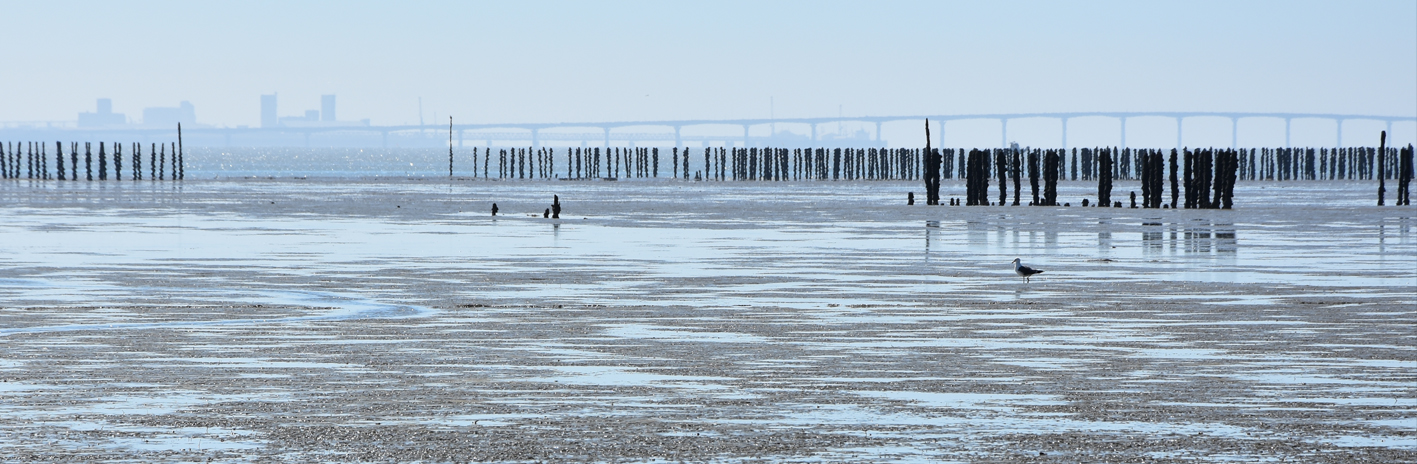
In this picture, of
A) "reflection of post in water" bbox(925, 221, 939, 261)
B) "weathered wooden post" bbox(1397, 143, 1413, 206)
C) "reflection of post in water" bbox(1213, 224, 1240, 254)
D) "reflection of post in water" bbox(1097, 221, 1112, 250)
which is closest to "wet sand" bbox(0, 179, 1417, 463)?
"reflection of post in water" bbox(925, 221, 939, 261)

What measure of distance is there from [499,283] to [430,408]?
10.8m

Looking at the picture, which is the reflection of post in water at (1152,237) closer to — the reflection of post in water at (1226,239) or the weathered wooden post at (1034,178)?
the reflection of post in water at (1226,239)

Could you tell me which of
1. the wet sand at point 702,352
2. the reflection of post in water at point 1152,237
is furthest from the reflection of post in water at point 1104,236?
the wet sand at point 702,352

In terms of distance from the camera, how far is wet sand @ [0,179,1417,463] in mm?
8906

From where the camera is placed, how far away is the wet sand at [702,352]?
8906mm

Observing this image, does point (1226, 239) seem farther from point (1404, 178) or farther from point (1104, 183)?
point (1404, 178)

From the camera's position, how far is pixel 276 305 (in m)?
17.4

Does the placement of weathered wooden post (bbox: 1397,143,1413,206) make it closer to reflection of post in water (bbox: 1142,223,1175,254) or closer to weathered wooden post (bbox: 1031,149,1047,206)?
weathered wooden post (bbox: 1031,149,1047,206)

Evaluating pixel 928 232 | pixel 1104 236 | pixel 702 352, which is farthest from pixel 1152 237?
pixel 702 352

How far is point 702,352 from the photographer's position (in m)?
13.0

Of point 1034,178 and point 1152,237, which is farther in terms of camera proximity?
point 1034,178

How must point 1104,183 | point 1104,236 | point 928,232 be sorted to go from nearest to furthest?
point 1104,236
point 928,232
point 1104,183

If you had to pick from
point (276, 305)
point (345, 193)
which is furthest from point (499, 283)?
point (345, 193)

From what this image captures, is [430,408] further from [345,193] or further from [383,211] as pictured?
[345,193]
